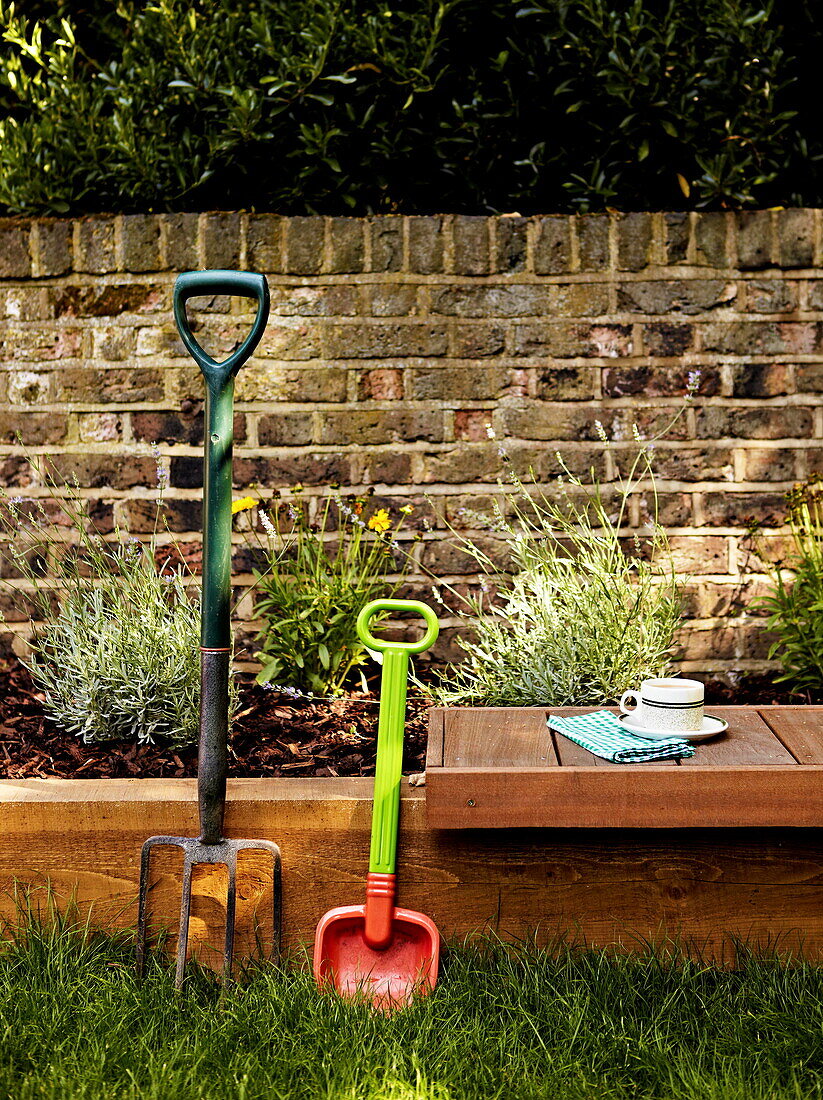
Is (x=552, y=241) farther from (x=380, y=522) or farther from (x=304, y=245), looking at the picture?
(x=380, y=522)

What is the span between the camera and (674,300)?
11.0 ft

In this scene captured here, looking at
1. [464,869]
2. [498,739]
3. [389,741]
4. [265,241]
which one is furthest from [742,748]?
[265,241]

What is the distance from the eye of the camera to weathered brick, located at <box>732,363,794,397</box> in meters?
3.38

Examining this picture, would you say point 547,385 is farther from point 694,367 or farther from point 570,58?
point 570,58

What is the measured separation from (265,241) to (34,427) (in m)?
1.00

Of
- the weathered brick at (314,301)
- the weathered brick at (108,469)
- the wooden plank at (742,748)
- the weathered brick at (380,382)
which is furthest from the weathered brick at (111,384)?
the wooden plank at (742,748)

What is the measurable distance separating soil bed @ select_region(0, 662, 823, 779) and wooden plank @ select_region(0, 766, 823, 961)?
32 cm

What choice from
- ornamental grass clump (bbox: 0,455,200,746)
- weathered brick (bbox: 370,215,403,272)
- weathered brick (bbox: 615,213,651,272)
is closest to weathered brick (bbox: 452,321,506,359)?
weathered brick (bbox: 370,215,403,272)

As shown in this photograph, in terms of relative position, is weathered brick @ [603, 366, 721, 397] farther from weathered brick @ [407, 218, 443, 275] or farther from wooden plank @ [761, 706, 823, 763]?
wooden plank @ [761, 706, 823, 763]

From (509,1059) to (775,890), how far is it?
2.54 ft

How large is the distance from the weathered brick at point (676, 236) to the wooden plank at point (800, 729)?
1.57 metres

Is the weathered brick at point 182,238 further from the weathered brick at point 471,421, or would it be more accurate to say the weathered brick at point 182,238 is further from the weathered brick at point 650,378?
the weathered brick at point 650,378

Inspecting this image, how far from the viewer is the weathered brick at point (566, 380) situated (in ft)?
11.1

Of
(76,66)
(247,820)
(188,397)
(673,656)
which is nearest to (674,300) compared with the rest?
(673,656)
